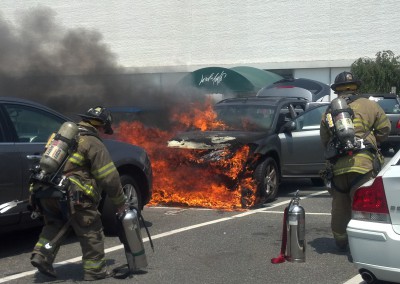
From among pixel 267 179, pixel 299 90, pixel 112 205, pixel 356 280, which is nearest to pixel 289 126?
pixel 267 179

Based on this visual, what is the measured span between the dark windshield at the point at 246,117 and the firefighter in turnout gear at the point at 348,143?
3.66m

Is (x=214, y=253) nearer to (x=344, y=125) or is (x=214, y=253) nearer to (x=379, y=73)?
(x=344, y=125)

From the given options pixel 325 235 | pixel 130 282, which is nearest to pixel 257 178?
pixel 325 235

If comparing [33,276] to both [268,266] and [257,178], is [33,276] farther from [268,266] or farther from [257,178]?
[257,178]

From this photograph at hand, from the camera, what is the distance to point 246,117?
1094 cm

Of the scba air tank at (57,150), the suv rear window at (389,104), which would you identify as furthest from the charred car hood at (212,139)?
the suv rear window at (389,104)

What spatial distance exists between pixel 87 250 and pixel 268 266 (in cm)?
180

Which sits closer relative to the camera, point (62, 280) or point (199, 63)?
point (62, 280)

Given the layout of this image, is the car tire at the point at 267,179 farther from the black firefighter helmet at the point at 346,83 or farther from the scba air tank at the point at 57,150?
the scba air tank at the point at 57,150

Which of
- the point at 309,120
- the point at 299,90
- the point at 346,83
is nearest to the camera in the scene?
the point at 346,83

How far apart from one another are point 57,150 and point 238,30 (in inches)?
1173

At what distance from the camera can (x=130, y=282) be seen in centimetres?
595

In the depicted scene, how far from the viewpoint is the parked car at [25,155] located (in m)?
6.56

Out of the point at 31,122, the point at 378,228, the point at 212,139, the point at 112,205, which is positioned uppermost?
the point at 31,122
